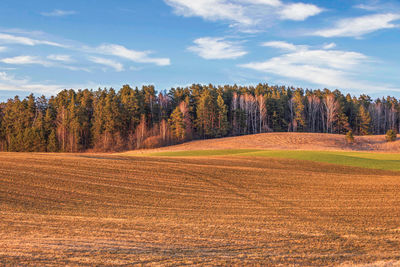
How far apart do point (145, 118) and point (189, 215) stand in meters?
62.4

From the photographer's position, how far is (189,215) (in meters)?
11.6

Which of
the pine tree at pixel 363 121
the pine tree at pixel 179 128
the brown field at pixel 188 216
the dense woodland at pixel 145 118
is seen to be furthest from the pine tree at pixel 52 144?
the pine tree at pixel 363 121

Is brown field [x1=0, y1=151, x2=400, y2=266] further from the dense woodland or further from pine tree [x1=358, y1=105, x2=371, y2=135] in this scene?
pine tree [x1=358, y1=105, x2=371, y2=135]

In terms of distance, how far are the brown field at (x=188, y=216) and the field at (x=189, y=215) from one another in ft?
0.10

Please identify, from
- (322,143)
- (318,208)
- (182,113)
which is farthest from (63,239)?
(182,113)

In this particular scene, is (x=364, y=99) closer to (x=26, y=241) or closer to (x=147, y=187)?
(x=147, y=187)

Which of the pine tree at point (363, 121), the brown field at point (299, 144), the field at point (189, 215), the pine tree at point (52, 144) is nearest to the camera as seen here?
the field at point (189, 215)

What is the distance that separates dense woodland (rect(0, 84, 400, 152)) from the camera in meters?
65.7

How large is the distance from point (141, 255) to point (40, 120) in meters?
68.6

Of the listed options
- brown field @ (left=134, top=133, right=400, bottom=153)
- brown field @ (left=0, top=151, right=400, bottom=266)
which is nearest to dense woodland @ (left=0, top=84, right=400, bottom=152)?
brown field @ (left=134, top=133, right=400, bottom=153)

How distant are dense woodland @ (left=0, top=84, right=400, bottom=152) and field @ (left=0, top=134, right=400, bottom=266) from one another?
138 ft

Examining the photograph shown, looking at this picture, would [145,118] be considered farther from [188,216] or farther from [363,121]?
[188,216]

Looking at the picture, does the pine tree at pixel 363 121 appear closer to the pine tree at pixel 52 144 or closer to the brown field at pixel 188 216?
the brown field at pixel 188 216

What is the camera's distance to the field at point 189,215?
7195 millimetres
